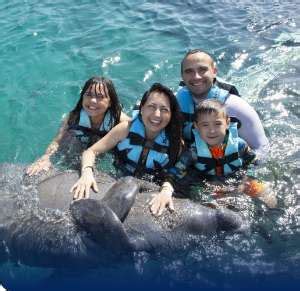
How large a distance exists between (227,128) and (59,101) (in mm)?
3596

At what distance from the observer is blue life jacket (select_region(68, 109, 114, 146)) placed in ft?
21.2

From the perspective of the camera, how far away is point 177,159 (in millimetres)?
5883

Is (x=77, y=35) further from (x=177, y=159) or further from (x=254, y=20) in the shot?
(x=177, y=159)

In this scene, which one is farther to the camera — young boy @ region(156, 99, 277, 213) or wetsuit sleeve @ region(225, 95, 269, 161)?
wetsuit sleeve @ region(225, 95, 269, 161)

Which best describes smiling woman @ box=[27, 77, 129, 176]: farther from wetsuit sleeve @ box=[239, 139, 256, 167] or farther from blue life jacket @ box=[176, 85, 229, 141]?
wetsuit sleeve @ box=[239, 139, 256, 167]

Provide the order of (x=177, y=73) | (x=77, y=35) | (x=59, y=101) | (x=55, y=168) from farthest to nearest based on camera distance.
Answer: (x=77, y=35) < (x=177, y=73) < (x=59, y=101) < (x=55, y=168)

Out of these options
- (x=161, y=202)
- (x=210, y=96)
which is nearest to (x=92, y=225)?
(x=161, y=202)

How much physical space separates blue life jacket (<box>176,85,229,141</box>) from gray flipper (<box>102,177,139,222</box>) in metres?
1.50

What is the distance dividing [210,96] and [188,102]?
0.29m

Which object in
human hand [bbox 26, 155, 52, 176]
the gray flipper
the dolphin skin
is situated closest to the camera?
the dolphin skin

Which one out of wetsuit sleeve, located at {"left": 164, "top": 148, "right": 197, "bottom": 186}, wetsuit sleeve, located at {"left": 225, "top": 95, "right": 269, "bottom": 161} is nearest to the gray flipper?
wetsuit sleeve, located at {"left": 164, "top": 148, "right": 197, "bottom": 186}

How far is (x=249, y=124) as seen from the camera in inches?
240

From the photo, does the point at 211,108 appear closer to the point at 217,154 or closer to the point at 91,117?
the point at 217,154

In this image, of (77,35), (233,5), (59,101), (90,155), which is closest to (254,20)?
(233,5)
